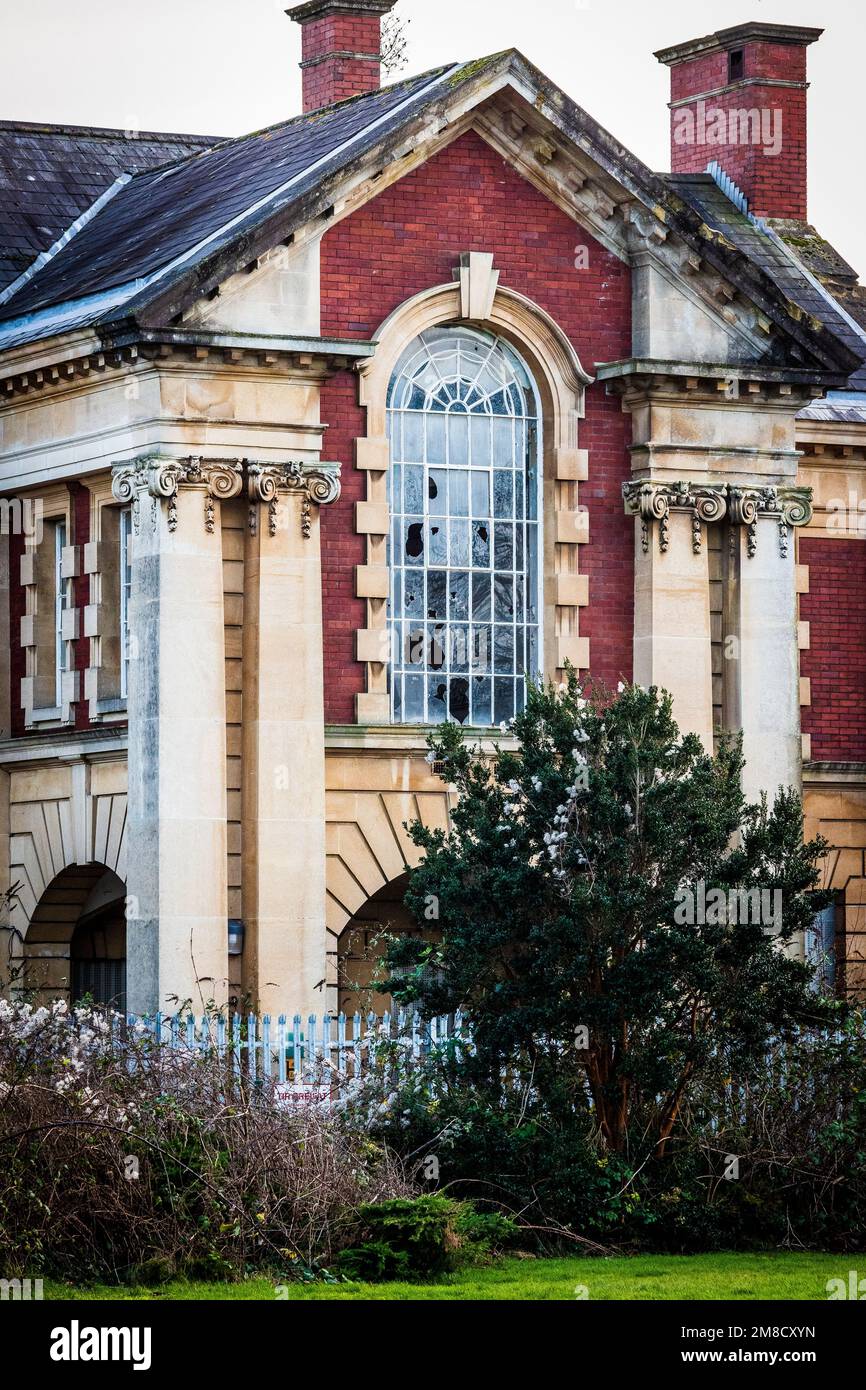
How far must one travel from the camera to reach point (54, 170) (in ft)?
113

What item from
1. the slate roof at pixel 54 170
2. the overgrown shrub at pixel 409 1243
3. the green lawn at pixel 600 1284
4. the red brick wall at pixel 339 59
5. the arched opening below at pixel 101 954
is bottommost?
the green lawn at pixel 600 1284

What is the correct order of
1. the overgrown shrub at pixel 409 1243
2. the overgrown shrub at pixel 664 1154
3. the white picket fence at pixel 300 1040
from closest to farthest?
the overgrown shrub at pixel 409 1243, the overgrown shrub at pixel 664 1154, the white picket fence at pixel 300 1040

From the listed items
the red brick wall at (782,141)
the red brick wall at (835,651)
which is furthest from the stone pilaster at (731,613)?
the red brick wall at (782,141)

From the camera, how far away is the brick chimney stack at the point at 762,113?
119 feet

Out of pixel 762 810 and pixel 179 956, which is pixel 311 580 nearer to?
pixel 179 956

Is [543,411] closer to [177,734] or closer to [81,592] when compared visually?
[81,592]

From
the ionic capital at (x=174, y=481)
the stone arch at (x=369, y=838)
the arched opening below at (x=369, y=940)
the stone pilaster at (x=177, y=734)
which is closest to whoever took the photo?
the stone pilaster at (x=177, y=734)

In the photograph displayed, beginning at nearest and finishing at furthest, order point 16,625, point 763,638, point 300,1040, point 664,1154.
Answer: point 664,1154, point 300,1040, point 763,638, point 16,625

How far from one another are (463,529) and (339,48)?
864cm

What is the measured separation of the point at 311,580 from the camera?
2786 centimetres

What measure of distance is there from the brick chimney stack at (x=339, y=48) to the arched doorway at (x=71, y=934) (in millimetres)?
10430

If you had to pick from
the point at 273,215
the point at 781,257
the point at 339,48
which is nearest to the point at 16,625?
the point at 273,215

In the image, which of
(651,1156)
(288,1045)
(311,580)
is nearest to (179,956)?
(288,1045)

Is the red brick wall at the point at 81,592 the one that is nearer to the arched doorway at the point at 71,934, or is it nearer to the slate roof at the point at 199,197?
the arched doorway at the point at 71,934
